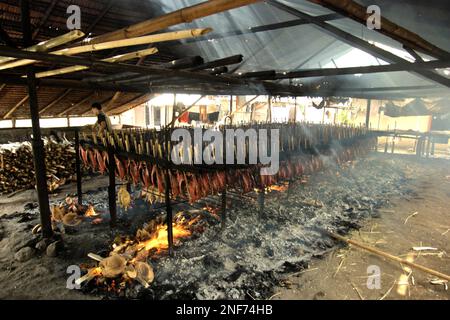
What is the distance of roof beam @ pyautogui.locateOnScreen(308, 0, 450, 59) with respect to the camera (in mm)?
2378

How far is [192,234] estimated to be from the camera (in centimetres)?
563

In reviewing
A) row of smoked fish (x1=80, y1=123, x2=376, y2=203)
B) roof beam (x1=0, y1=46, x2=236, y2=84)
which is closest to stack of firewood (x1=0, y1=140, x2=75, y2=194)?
row of smoked fish (x1=80, y1=123, x2=376, y2=203)

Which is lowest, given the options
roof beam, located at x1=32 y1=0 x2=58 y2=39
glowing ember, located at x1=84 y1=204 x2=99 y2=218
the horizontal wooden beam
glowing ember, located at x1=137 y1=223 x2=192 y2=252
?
glowing ember, located at x1=137 y1=223 x2=192 y2=252

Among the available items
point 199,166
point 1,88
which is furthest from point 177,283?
point 1,88

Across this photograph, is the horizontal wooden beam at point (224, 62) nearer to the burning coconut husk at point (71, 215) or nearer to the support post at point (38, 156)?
the support post at point (38, 156)

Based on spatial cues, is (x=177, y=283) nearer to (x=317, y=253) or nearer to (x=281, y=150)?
(x=317, y=253)

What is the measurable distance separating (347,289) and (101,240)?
4811mm

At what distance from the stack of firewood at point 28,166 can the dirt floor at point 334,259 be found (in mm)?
771

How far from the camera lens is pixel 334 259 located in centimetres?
496

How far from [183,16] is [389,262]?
544cm

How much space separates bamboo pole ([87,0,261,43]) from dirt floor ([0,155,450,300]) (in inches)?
147

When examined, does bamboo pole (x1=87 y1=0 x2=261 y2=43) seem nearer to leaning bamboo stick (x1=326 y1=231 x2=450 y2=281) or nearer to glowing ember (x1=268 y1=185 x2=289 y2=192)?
leaning bamboo stick (x1=326 y1=231 x2=450 y2=281)

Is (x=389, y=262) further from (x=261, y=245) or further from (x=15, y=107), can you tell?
(x=15, y=107)

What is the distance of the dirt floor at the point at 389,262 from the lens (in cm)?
406
